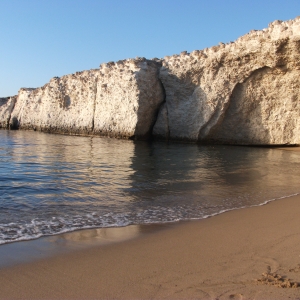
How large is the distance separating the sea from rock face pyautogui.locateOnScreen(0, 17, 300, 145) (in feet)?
23.0

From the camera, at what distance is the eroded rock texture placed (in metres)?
16.1

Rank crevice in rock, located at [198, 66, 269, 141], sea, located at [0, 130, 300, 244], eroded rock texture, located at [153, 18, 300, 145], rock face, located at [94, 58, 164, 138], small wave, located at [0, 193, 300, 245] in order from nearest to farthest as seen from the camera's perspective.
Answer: small wave, located at [0, 193, 300, 245] < sea, located at [0, 130, 300, 244] < eroded rock texture, located at [153, 18, 300, 145] < crevice in rock, located at [198, 66, 269, 141] < rock face, located at [94, 58, 164, 138]

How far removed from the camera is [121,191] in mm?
6668

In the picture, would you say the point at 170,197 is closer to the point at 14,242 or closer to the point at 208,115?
the point at 14,242

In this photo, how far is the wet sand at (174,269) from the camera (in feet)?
8.48

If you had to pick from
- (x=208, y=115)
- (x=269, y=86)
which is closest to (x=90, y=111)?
(x=208, y=115)

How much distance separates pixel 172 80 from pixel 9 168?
13.6 meters

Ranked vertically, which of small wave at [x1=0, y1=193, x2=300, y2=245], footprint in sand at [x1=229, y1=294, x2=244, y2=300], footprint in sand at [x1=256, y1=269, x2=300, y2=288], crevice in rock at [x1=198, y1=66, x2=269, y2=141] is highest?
crevice in rock at [x1=198, y1=66, x2=269, y2=141]

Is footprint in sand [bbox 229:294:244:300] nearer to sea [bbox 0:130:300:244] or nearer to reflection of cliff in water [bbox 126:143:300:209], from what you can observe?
sea [bbox 0:130:300:244]

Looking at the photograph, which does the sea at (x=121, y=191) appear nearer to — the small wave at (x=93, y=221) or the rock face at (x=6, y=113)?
the small wave at (x=93, y=221)

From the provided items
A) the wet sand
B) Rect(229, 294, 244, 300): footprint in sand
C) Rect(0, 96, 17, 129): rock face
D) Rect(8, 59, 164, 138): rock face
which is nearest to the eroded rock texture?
Rect(8, 59, 164, 138): rock face

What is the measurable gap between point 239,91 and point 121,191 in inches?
534

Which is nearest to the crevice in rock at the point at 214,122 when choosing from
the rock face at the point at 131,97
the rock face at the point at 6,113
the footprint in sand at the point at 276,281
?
the rock face at the point at 131,97

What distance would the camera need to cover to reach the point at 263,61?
1662 cm
